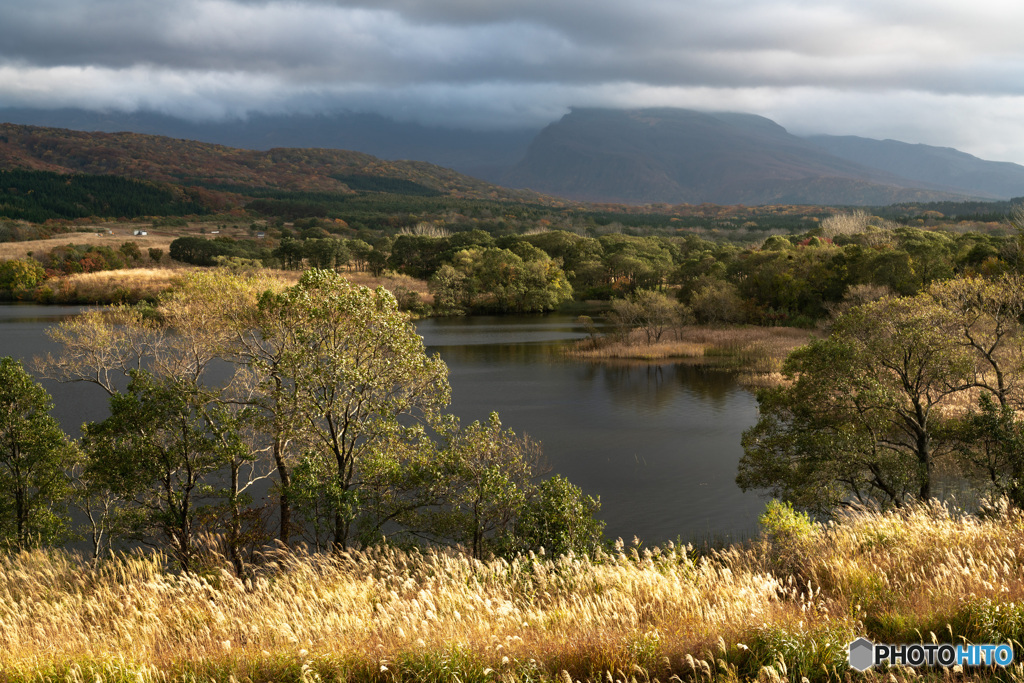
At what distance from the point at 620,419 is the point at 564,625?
33579 mm

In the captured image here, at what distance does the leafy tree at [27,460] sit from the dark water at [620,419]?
16976 mm

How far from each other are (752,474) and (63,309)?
110319 mm

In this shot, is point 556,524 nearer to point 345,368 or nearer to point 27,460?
point 345,368

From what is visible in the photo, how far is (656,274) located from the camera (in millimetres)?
114062

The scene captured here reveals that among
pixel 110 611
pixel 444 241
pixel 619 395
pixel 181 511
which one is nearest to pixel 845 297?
pixel 619 395

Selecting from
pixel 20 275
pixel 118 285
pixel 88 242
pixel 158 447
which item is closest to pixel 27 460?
pixel 158 447

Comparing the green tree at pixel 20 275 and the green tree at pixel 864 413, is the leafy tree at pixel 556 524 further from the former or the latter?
the green tree at pixel 20 275

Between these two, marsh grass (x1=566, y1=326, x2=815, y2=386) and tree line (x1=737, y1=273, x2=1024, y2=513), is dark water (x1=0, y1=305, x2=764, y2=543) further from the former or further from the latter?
tree line (x1=737, y1=273, x2=1024, y2=513)

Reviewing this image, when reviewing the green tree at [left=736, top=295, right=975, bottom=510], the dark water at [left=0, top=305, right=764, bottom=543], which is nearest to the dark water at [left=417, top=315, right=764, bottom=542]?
the dark water at [left=0, top=305, right=764, bottom=543]

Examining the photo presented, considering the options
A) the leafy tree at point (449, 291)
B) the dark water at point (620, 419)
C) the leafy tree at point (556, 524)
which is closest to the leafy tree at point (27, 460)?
the leafy tree at point (556, 524)

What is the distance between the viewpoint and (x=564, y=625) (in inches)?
350

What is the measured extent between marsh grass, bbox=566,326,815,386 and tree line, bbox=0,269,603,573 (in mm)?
37682

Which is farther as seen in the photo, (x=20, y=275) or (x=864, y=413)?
(x=20, y=275)

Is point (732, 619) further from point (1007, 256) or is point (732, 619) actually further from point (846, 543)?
point (1007, 256)
